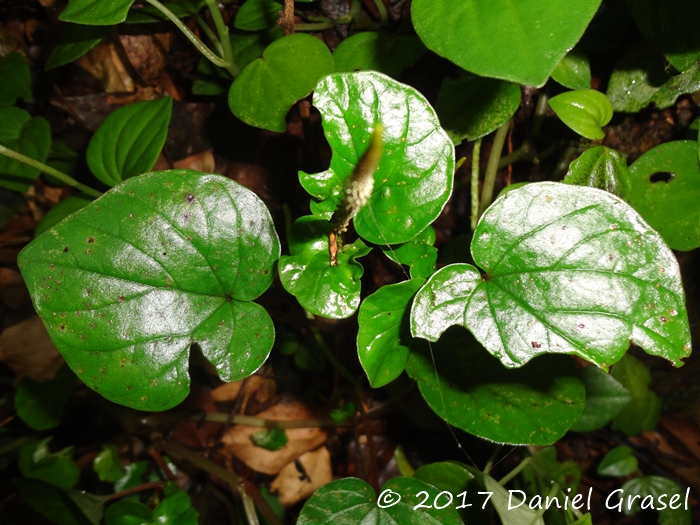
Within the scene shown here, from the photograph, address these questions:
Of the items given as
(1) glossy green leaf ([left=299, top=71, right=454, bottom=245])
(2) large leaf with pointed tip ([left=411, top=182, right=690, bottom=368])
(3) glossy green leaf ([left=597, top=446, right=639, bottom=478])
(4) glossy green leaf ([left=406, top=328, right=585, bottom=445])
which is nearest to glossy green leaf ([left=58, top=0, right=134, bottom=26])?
(1) glossy green leaf ([left=299, top=71, right=454, bottom=245])

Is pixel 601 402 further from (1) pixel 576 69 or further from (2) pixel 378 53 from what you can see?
(2) pixel 378 53

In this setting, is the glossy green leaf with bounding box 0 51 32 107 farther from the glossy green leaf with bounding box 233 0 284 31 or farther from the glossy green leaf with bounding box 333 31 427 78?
the glossy green leaf with bounding box 333 31 427 78

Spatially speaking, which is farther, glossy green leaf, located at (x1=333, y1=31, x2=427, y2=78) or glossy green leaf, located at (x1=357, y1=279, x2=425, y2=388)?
glossy green leaf, located at (x1=333, y1=31, x2=427, y2=78)

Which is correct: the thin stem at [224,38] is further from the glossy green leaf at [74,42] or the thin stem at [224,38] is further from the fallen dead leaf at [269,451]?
the fallen dead leaf at [269,451]

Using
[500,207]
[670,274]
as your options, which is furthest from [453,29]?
[670,274]

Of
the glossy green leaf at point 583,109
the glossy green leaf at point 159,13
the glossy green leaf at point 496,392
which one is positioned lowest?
the glossy green leaf at point 496,392

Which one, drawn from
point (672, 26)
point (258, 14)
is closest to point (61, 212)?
point (258, 14)

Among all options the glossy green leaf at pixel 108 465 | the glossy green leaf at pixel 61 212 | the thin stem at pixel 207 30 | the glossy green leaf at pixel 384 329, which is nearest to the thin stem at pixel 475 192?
the glossy green leaf at pixel 384 329
